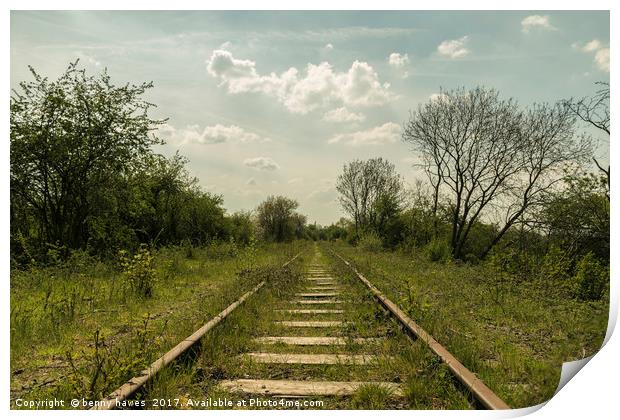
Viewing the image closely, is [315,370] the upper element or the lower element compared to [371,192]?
lower

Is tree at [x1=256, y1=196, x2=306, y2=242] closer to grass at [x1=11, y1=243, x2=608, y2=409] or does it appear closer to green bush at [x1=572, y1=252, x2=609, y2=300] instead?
grass at [x1=11, y1=243, x2=608, y2=409]

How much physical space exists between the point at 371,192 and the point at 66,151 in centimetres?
2726

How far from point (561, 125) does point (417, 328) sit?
18.3 feet

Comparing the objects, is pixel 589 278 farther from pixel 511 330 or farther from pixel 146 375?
pixel 146 375

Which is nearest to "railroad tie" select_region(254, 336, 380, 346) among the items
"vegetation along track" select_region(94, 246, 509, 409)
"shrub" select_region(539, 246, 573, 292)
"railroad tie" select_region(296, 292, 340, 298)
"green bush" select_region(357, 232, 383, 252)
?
"vegetation along track" select_region(94, 246, 509, 409)

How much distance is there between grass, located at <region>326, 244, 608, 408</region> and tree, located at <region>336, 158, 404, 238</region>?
71.5 feet

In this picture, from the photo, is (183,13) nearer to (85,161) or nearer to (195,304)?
(85,161)

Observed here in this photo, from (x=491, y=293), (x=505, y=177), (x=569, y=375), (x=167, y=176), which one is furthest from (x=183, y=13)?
(x=167, y=176)

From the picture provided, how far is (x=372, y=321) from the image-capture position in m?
5.55

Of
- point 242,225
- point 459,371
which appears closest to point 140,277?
point 459,371

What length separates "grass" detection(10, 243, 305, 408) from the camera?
3.35 m

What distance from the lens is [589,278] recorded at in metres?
5.70

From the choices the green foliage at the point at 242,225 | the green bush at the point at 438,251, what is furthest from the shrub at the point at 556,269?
the green foliage at the point at 242,225

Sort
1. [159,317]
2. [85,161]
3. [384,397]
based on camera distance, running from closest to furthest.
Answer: [384,397]
[159,317]
[85,161]
